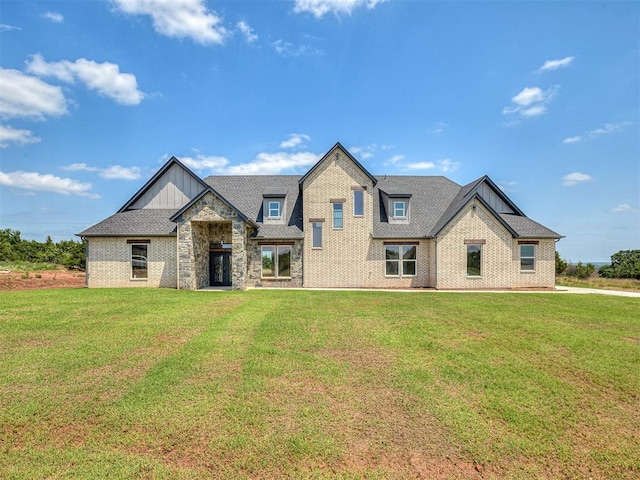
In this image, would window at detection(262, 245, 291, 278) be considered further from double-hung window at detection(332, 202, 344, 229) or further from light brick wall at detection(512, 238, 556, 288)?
light brick wall at detection(512, 238, 556, 288)

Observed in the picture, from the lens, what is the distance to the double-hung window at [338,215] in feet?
71.3

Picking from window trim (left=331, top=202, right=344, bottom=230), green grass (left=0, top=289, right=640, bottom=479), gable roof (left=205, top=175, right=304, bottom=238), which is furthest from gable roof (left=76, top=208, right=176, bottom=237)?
green grass (left=0, top=289, right=640, bottom=479)

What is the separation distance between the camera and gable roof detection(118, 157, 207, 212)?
827 inches

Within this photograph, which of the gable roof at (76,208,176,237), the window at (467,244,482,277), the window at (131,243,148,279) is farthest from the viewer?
the window at (467,244,482,277)

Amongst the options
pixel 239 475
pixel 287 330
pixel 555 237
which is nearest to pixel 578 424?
pixel 239 475

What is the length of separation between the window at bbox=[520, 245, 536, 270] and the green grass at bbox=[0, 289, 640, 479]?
39.6 ft

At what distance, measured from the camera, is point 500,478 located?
3.63 meters

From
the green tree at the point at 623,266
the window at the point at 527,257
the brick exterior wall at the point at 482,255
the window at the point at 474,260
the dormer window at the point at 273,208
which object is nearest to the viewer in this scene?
the brick exterior wall at the point at 482,255

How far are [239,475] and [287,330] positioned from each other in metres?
5.81

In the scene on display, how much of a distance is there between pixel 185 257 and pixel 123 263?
458cm

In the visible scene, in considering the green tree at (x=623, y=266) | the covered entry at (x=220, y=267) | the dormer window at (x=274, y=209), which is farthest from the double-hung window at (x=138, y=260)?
the green tree at (x=623, y=266)

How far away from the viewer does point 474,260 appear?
21.0 meters

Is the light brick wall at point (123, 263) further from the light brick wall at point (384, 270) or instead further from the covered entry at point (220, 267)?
the light brick wall at point (384, 270)

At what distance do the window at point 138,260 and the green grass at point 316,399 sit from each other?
402 inches
